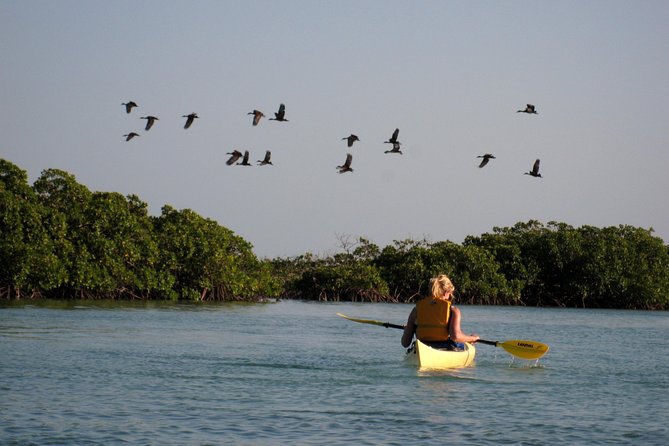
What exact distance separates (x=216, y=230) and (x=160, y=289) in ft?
18.7

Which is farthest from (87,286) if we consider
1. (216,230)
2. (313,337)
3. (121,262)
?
(313,337)

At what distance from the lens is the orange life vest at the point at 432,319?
16688 mm

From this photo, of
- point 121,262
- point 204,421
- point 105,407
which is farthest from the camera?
point 121,262

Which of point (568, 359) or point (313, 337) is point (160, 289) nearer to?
point (313, 337)

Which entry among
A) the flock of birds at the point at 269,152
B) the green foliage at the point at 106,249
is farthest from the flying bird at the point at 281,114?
the green foliage at the point at 106,249

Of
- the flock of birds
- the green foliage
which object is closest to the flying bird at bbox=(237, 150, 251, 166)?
the flock of birds

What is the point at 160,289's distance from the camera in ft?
175

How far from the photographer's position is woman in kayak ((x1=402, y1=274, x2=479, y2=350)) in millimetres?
16406

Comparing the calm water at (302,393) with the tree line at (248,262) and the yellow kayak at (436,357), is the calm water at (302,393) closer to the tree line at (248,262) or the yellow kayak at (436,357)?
the yellow kayak at (436,357)

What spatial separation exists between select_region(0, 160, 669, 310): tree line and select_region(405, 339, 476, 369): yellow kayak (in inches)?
1193

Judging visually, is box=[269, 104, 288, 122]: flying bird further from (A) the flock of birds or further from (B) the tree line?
(B) the tree line

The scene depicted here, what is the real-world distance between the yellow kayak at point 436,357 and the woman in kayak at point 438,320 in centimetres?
18

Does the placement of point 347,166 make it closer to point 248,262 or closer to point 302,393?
point 302,393

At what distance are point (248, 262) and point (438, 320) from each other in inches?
1730
